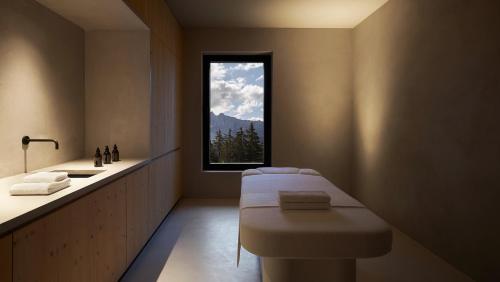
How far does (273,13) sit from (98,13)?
7.51ft

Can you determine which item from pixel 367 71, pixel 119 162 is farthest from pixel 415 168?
pixel 119 162

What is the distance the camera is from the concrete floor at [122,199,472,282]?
2650 millimetres

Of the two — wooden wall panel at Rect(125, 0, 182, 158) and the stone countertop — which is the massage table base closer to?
the stone countertop

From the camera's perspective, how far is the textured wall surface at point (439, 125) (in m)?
2.46

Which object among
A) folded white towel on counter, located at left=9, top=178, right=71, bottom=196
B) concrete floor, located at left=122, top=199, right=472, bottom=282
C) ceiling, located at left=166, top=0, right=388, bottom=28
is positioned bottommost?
concrete floor, located at left=122, top=199, right=472, bottom=282

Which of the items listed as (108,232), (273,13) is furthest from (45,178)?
(273,13)

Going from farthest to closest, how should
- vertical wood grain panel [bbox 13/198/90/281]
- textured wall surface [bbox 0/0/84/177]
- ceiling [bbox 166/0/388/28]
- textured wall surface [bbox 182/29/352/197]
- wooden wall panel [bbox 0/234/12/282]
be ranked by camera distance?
1. textured wall surface [bbox 182/29/352/197]
2. ceiling [bbox 166/0/388/28]
3. textured wall surface [bbox 0/0/84/177]
4. vertical wood grain panel [bbox 13/198/90/281]
5. wooden wall panel [bbox 0/234/12/282]

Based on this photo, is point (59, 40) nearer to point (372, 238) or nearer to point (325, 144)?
point (372, 238)

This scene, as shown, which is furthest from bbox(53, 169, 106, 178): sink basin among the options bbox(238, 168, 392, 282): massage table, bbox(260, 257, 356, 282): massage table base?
bbox(260, 257, 356, 282): massage table base

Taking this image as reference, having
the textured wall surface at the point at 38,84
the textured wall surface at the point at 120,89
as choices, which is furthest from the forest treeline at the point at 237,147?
the textured wall surface at the point at 38,84

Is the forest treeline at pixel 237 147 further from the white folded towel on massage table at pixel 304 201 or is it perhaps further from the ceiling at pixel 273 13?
the white folded towel on massage table at pixel 304 201

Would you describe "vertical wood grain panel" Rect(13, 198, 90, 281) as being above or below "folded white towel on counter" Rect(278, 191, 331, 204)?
below

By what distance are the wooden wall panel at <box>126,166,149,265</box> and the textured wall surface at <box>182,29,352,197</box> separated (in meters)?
2.13

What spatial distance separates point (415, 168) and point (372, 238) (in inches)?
76.0
